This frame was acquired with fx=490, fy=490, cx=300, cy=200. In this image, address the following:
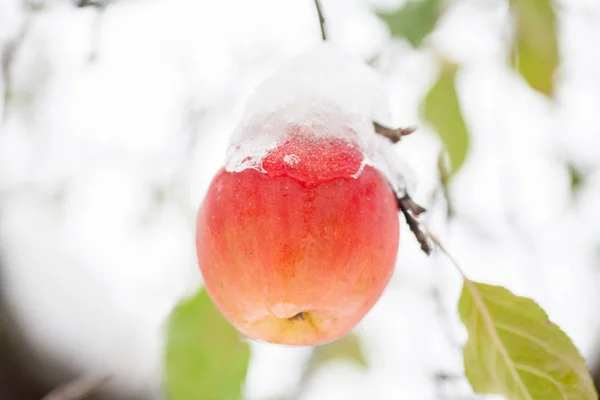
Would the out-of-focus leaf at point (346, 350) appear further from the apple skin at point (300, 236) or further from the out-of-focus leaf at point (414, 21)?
the apple skin at point (300, 236)

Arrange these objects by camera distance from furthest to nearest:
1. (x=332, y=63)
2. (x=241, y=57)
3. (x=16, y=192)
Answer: (x=16, y=192)
(x=241, y=57)
(x=332, y=63)

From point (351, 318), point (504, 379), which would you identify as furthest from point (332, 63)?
point (504, 379)

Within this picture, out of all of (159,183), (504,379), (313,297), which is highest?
(313,297)

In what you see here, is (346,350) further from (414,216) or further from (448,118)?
(414,216)

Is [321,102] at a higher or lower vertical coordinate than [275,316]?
higher

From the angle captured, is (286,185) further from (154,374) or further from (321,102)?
(154,374)

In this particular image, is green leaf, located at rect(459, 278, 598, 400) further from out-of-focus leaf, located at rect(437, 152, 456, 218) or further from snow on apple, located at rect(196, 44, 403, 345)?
out-of-focus leaf, located at rect(437, 152, 456, 218)

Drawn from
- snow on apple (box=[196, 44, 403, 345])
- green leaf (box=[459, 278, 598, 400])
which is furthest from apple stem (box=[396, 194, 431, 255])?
green leaf (box=[459, 278, 598, 400])

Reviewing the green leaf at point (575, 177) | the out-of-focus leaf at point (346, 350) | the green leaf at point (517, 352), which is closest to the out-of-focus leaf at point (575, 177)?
the green leaf at point (575, 177)
